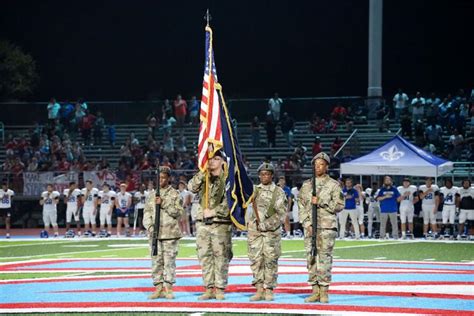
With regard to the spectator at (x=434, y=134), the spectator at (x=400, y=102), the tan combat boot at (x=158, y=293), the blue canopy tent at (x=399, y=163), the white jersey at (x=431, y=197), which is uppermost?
the spectator at (x=400, y=102)

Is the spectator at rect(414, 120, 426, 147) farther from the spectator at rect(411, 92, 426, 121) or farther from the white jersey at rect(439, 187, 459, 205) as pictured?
the white jersey at rect(439, 187, 459, 205)

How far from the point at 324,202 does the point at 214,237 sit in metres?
1.52

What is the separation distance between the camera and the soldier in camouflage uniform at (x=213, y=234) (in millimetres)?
13898

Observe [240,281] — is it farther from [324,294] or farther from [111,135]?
[111,135]

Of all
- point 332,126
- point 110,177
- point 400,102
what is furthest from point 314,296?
point 332,126

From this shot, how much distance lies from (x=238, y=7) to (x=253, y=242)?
3443cm

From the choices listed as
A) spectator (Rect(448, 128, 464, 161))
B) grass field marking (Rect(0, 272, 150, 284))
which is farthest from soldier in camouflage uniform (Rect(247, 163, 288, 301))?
spectator (Rect(448, 128, 464, 161))

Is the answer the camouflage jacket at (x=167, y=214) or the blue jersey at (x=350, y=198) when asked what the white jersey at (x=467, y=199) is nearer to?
the blue jersey at (x=350, y=198)

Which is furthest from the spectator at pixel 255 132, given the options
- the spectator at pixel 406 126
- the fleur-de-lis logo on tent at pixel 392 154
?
the fleur-de-lis logo on tent at pixel 392 154

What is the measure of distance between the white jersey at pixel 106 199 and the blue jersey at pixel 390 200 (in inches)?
302

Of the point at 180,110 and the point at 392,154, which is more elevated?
the point at 180,110

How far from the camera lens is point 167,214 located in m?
14.3

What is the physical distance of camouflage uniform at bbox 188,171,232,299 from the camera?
1390cm

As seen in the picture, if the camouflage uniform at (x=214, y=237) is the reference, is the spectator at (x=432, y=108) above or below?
above
